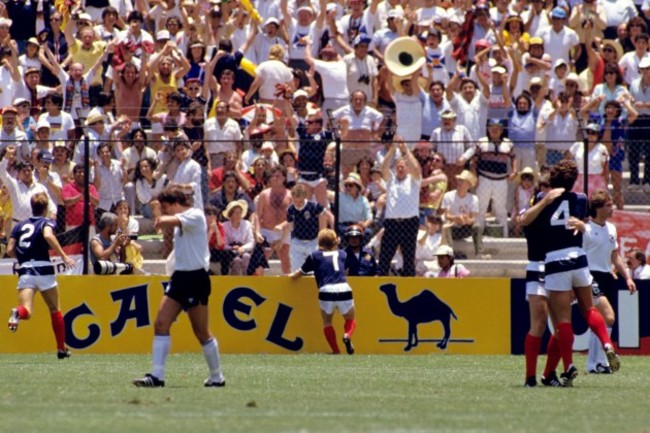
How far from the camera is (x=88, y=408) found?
1058cm

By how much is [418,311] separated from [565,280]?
7097mm

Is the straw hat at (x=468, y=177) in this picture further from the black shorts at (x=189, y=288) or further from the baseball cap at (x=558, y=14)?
the black shorts at (x=189, y=288)

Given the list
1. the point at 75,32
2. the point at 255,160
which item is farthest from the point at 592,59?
the point at 75,32

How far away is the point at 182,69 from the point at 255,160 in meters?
2.61

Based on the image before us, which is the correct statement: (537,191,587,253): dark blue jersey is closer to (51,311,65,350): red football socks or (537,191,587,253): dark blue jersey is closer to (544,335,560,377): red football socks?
(544,335,560,377): red football socks

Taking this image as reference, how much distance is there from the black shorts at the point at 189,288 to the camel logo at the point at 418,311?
744 centimetres

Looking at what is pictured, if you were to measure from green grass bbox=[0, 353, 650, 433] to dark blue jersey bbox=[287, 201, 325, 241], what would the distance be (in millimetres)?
4443

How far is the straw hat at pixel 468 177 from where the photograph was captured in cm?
2131

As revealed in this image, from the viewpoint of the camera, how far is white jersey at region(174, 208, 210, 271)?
12.2m

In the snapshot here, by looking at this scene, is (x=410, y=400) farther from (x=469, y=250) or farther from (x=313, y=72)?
(x=313, y=72)

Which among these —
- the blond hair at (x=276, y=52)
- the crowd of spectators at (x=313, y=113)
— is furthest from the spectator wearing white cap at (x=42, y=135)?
the blond hair at (x=276, y=52)

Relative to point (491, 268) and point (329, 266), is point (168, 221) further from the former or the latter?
point (491, 268)

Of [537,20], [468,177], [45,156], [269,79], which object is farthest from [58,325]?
[537,20]

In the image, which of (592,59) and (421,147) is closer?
(421,147)
